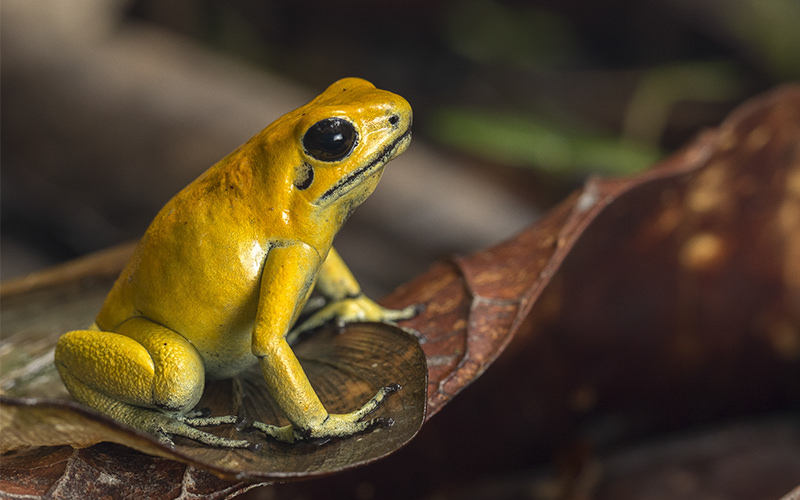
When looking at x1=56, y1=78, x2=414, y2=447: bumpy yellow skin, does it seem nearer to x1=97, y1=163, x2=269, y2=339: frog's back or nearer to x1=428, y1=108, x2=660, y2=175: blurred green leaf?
x1=97, y1=163, x2=269, y2=339: frog's back

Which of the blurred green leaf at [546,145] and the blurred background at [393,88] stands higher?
the blurred background at [393,88]

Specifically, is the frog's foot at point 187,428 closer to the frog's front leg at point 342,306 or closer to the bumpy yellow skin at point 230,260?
the bumpy yellow skin at point 230,260

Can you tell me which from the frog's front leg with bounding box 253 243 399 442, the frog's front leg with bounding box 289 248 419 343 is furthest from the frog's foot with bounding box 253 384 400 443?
the frog's front leg with bounding box 289 248 419 343

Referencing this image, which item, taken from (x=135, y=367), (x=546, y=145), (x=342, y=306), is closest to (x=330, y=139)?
(x=342, y=306)

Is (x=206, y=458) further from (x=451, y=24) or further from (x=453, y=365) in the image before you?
(x=451, y=24)

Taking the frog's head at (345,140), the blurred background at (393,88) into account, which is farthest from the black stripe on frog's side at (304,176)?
the blurred background at (393,88)

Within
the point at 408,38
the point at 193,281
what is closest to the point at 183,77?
the point at 408,38
